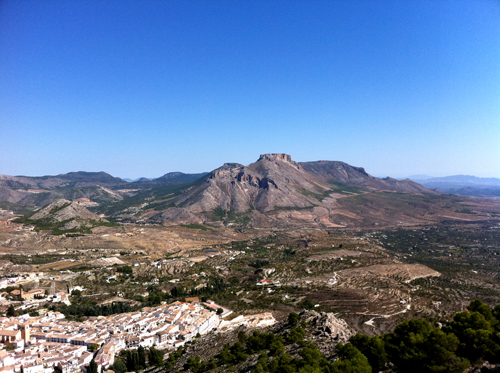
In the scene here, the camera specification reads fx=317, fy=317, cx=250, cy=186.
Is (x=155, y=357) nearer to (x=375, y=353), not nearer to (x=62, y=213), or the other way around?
(x=375, y=353)

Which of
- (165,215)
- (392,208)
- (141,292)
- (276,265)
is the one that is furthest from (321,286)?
(392,208)

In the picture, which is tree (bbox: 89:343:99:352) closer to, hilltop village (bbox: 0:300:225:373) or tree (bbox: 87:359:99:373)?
hilltop village (bbox: 0:300:225:373)

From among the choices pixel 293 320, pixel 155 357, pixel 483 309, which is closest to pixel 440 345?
pixel 483 309

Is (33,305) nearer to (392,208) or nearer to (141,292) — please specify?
(141,292)

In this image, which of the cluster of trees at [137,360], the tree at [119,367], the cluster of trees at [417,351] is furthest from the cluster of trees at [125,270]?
the cluster of trees at [417,351]

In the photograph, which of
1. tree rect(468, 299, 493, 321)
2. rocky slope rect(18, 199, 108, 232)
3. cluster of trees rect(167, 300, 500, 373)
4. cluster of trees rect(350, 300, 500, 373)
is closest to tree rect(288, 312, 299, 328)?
cluster of trees rect(167, 300, 500, 373)
